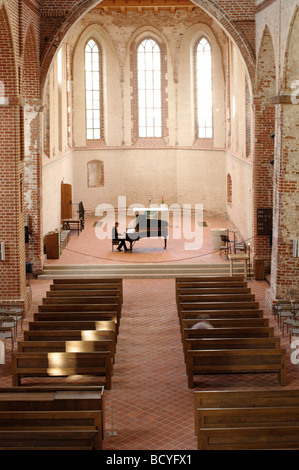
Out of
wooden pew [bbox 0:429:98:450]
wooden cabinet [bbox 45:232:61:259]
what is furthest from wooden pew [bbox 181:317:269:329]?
wooden cabinet [bbox 45:232:61:259]

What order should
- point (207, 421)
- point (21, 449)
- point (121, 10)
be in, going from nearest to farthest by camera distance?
point (21, 449) < point (207, 421) < point (121, 10)

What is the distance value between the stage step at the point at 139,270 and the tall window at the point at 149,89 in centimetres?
1246

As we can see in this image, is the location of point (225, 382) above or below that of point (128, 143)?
below

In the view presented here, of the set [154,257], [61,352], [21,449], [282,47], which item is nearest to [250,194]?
[154,257]

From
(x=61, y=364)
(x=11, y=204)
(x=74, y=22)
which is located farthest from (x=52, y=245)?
(x=61, y=364)

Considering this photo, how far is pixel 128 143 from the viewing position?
36.0 m

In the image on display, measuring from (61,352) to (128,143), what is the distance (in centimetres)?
2237

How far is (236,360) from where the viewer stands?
48.0 ft

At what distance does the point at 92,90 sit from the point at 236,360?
2329 centimetres

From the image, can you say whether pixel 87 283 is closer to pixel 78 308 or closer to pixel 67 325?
pixel 78 308

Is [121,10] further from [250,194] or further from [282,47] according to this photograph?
[282,47]

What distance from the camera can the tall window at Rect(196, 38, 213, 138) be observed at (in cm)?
3425

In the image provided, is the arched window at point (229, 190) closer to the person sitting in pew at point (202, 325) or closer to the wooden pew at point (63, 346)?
the person sitting in pew at point (202, 325)

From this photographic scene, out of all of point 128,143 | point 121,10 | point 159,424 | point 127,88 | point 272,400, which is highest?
point 121,10
